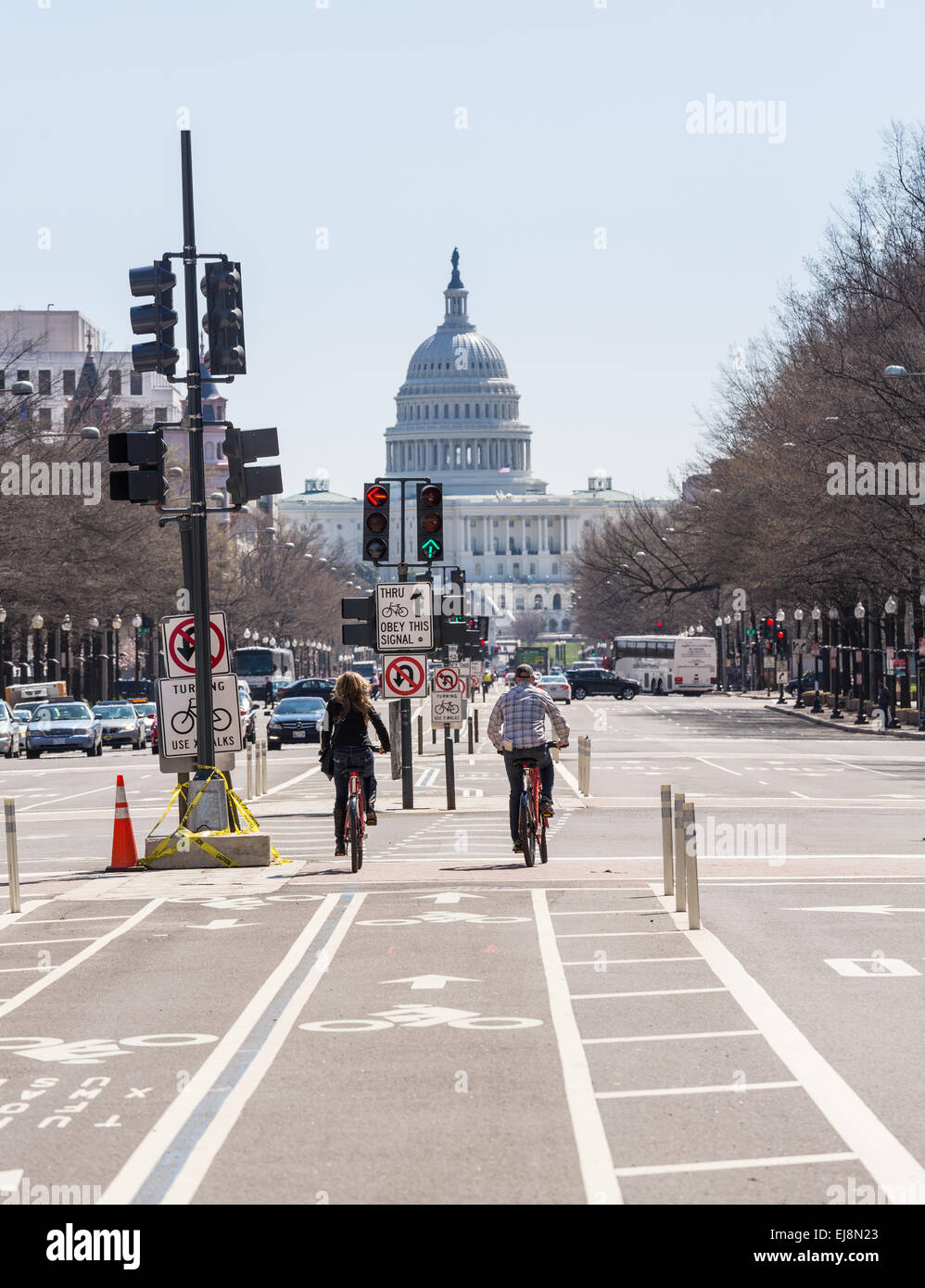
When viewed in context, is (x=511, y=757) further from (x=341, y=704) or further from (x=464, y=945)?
(x=464, y=945)

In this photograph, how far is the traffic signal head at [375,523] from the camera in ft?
87.9

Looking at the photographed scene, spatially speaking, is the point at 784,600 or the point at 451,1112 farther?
the point at 784,600

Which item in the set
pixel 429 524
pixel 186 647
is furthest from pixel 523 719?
pixel 429 524

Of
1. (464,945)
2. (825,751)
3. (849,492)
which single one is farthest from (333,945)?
(849,492)

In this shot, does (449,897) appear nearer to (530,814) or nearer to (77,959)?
(530,814)

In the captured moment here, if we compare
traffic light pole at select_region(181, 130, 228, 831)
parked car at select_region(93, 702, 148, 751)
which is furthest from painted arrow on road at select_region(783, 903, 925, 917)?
parked car at select_region(93, 702, 148, 751)

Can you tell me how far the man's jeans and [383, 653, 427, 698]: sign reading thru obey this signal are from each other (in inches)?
276

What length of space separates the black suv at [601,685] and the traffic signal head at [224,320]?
93832mm

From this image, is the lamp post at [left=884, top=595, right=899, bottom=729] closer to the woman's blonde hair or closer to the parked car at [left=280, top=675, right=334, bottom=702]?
the parked car at [left=280, top=675, right=334, bottom=702]

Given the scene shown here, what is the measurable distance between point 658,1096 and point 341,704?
11.6 m

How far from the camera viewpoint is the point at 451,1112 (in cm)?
887
